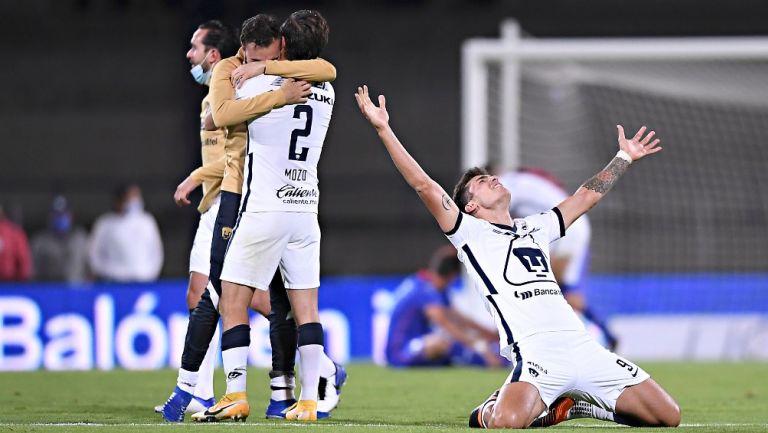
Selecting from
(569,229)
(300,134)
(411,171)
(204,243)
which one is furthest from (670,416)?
(569,229)

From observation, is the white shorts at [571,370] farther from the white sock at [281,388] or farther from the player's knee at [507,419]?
the white sock at [281,388]

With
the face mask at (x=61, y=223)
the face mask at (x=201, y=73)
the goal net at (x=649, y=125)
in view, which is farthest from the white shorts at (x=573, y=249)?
the face mask at (x=61, y=223)

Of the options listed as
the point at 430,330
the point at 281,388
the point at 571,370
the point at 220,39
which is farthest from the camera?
the point at 430,330

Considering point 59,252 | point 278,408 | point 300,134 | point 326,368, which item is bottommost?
point 59,252

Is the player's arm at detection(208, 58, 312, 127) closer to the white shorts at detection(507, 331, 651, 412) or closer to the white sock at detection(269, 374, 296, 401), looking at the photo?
the white sock at detection(269, 374, 296, 401)

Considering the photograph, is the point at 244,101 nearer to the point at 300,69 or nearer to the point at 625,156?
the point at 300,69

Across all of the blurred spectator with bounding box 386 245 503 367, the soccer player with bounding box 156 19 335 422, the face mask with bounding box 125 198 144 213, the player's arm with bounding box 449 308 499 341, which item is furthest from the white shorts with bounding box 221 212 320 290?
the face mask with bounding box 125 198 144 213

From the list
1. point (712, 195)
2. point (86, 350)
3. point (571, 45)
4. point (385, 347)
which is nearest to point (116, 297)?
point (86, 350)

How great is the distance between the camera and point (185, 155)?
22.4 meters

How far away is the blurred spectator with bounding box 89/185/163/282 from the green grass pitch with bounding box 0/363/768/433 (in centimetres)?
409

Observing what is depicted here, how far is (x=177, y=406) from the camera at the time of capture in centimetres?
718

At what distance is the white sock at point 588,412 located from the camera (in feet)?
22.9

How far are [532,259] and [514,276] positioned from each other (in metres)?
0.16

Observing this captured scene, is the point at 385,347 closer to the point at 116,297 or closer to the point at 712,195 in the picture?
the point at 116,297
